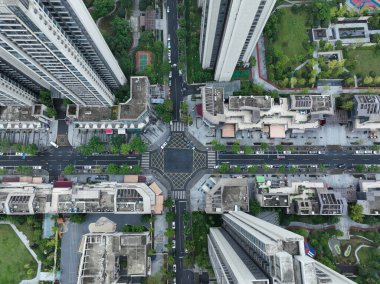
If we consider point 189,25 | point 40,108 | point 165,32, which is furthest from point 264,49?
point 40,108

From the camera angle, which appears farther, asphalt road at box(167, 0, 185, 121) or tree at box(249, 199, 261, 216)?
asphalt road at box(167, 0, 185, 121)

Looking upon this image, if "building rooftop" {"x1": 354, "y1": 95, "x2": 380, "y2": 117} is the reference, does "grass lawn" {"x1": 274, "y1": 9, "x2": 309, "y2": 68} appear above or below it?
above

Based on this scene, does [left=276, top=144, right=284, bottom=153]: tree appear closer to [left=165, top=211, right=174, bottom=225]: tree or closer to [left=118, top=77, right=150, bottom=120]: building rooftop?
[left=165, top=211, right=174, bottom=225]: tree

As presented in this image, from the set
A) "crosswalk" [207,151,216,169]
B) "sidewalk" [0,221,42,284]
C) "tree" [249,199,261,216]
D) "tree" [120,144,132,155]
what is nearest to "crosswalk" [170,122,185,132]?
"crosswalk" [207,151,216,169]

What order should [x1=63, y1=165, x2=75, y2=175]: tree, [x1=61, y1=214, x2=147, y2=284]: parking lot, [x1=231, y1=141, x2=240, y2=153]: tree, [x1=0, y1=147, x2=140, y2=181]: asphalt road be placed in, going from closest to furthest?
[x1=61, y1=214, x2=147, y2=284]: parking lot → [x1=63, y1=165, x2=75, y2=175]: tree → [x1=231, y1=141, x2=240, y2=153]: tree → [x1=0, y1=147, x2=140, y2=181]: asphalt road

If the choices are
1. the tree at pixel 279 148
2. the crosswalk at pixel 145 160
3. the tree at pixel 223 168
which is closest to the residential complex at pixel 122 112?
the crosswalk at pixel 145 160

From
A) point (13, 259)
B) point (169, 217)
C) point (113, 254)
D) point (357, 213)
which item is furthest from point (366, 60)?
point (13, 259)

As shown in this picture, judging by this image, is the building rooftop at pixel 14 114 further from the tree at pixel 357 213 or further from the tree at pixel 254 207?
the tree at pixel 357 213
